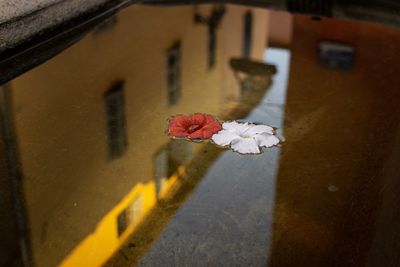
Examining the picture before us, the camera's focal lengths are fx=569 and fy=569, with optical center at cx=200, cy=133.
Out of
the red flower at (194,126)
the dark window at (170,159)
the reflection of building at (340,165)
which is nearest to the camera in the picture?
the reflection of building at (340,165)

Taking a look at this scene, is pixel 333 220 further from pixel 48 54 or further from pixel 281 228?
pixel 48 54

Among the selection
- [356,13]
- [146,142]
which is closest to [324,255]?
[146,142]

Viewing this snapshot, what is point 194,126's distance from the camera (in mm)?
2787

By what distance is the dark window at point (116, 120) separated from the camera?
2584mm

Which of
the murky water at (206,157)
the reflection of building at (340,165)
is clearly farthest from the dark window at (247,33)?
the reflection of building at (340,165)

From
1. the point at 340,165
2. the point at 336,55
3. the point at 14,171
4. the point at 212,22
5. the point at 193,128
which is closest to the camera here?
the point at 14,171

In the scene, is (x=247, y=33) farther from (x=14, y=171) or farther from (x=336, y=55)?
(x=14, y=171)

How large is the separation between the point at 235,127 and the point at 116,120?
23.2 inches

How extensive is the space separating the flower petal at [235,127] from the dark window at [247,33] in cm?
105

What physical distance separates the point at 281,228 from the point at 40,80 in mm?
1683

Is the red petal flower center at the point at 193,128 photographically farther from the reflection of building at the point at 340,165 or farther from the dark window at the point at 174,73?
the reflection of building at the point at 340,165

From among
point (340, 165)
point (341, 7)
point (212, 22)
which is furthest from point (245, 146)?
point (341, 7)

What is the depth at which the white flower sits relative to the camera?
2.59 metres

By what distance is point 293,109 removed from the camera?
2977 mm
